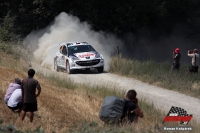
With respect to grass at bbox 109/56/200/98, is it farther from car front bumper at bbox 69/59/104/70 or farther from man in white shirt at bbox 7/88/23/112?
man in white shirt at bbox 7/88/23/112

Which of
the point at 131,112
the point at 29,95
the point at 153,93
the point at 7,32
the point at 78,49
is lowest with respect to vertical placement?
the point at 153,93

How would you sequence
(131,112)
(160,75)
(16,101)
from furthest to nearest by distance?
(160,75)
(16,101)
(131,112)

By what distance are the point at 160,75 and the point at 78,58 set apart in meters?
5.65

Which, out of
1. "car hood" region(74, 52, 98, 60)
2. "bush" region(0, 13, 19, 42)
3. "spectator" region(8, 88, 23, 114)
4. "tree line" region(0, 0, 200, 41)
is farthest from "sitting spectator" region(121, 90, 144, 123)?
"tree line" region(0, 0, 200, 41)

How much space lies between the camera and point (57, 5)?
42.5 metres

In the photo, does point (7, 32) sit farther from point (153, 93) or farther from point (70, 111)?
point (70, 111)

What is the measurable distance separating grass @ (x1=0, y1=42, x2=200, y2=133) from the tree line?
66.6ft

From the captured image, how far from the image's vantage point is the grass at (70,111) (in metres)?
11.4

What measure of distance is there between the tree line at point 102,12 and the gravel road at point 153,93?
49.1ft

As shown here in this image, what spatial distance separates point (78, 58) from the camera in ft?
92.1

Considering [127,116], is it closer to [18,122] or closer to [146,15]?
[18,122]

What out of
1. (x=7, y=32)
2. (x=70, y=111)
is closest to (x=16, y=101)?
(x=70, y=111)

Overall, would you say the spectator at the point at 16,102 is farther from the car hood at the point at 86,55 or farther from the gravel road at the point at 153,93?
the car hood at the point at 86,55

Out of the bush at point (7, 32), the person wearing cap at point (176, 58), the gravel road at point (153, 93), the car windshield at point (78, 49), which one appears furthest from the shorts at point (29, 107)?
the bush at point (7, 32)
